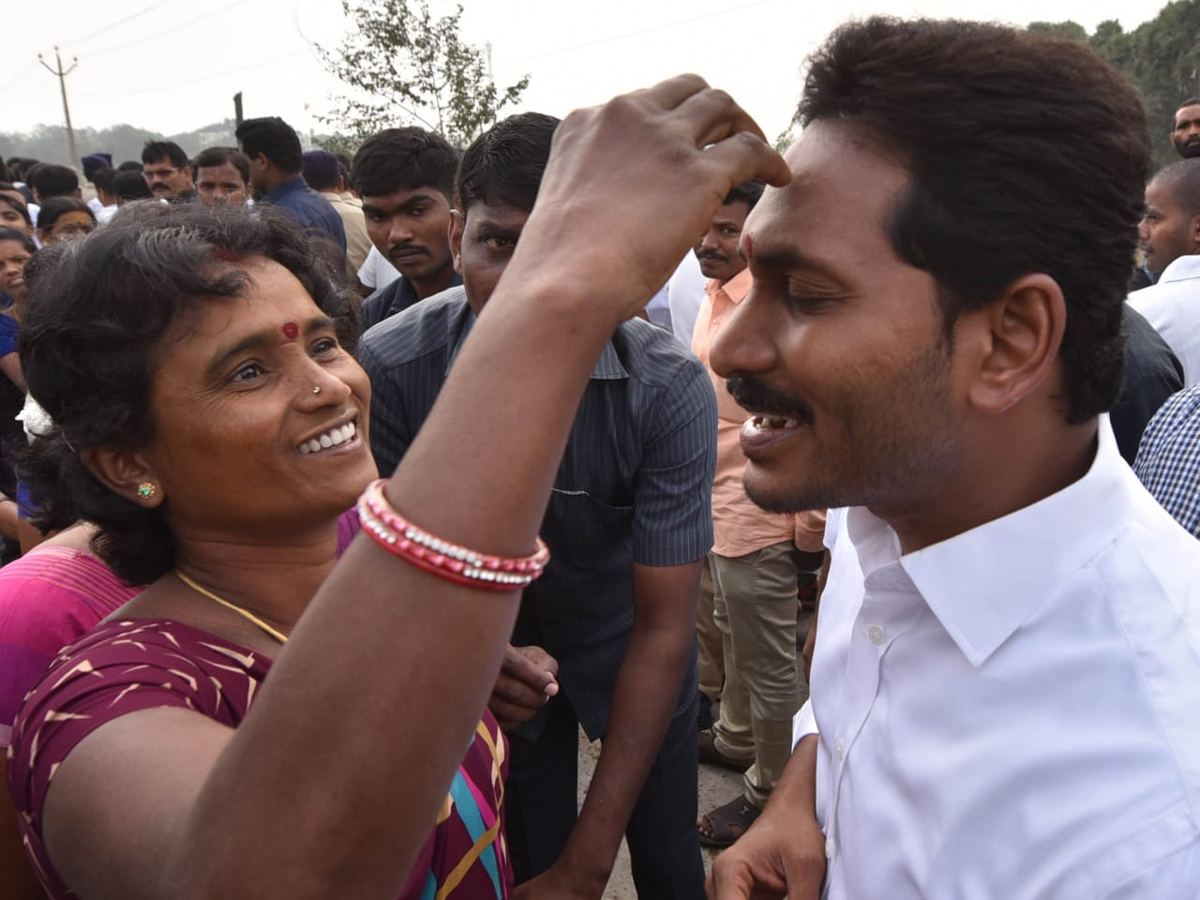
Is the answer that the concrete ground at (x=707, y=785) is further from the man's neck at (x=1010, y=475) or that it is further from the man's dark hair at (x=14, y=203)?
the man's dark hair at (x=14, y=203)

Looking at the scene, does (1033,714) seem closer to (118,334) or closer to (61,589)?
(118,334)

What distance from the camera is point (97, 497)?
1.61 meters

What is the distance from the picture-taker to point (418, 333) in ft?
8.11

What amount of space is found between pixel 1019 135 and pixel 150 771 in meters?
1.39

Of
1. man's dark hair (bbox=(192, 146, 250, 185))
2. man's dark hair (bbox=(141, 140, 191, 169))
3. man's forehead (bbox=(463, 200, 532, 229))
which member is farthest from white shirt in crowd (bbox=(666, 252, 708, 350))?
man's dark hair (bbox=(141, 140, 191, 169))

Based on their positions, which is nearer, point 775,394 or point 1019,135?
point 1019,135

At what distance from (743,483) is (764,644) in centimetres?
263

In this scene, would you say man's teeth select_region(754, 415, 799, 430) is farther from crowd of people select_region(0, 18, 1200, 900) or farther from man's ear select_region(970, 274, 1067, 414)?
man's ear select_region(970, 274, 1067, 414)

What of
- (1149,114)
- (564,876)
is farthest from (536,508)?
(564,876)

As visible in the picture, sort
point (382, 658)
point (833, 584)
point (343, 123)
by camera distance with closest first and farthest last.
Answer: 1. point (382, 658)
2. point (833, 584)
3. point (343, 123)

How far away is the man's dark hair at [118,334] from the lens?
1.49m

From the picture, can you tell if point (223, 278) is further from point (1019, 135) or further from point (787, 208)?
point (1019, 135)

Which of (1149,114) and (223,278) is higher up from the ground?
(1149,114)

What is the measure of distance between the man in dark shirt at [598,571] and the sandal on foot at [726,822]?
43.5 inches
